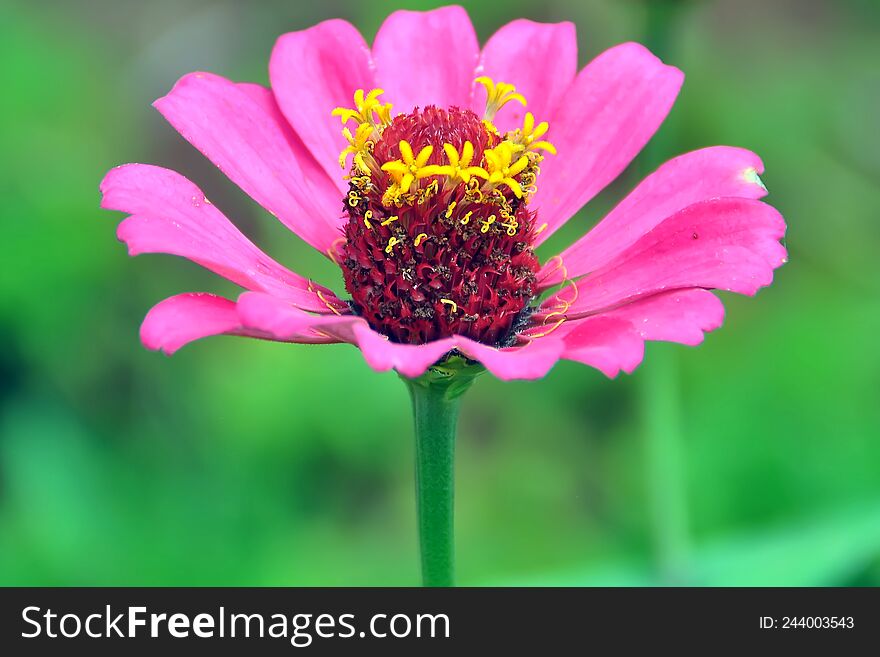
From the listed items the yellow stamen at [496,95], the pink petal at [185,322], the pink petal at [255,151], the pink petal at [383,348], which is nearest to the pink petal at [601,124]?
the yellow stamen at [496,95]

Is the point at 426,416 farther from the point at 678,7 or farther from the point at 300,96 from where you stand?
the point at 678,7

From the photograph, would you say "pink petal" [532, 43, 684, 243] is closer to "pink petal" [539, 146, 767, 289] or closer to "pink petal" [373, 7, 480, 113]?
"pink petal" [539, 146, 767, 289]

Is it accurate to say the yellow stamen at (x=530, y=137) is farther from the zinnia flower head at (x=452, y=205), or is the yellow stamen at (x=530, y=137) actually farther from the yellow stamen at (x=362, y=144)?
the yellow stamen at (x=362, y=144)

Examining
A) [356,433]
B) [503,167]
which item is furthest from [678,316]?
[356,433]

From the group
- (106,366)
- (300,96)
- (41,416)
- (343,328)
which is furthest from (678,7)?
(41,416)

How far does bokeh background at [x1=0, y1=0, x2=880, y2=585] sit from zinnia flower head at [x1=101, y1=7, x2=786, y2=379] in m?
0.52

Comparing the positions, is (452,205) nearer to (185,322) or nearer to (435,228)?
(435,228)

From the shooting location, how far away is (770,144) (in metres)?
3.17

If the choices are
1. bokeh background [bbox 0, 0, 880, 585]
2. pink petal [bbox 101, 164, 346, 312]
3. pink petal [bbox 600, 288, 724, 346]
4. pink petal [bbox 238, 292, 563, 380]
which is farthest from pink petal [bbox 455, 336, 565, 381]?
bokeh background [bbox 0, 0, 880, 585]

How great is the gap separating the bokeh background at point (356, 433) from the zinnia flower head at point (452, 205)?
0.52m

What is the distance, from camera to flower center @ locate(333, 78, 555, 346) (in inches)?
61.0

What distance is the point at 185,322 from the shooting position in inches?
51.6

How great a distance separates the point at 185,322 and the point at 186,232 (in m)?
0.20

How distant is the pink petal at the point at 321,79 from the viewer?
5.88ft
